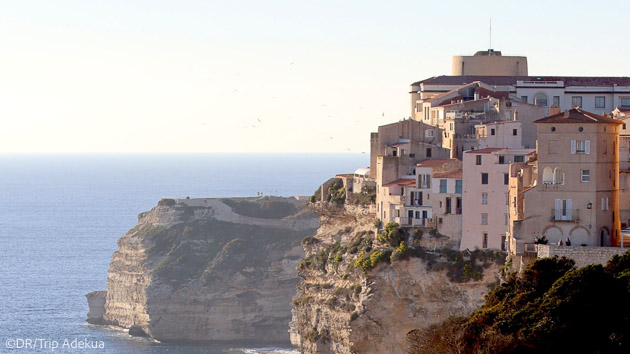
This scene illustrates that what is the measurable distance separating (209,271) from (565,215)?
58.2 metres

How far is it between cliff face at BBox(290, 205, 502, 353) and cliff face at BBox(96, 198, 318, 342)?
3062 cm

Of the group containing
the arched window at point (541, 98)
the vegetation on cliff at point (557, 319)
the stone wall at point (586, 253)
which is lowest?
the vegetation on cliff at point (557, 319)

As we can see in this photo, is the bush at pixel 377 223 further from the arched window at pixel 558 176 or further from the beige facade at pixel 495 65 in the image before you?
the beige facade at pixel 495 65

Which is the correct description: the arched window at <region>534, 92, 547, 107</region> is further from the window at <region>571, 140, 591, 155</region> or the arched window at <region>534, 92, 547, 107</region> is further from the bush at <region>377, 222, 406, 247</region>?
the window at <region>571, 140, 591, 155</region>

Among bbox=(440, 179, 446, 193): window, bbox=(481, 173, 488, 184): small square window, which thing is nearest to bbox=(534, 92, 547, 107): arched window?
bbox=(440, 179, 446, 193): window

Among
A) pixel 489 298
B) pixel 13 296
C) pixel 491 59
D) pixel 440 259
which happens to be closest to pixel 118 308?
pixel 13 296

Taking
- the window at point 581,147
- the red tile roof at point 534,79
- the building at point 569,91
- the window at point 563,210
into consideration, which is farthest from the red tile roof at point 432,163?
the red tile roof at point 534,79

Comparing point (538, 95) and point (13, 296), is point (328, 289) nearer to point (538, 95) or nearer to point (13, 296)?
point (538, 95)

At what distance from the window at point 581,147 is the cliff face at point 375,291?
791 cm

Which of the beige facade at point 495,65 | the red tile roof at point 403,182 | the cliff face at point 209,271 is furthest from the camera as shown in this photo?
the cliff face at point 209,271

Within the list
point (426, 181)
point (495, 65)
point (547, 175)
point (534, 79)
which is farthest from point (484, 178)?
point (495, 65)

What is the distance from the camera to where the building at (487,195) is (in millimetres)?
60344

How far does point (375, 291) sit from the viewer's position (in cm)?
6444

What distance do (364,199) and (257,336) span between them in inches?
1324
